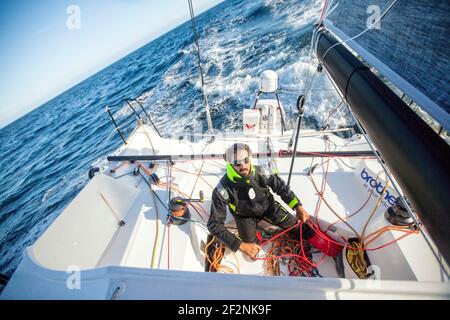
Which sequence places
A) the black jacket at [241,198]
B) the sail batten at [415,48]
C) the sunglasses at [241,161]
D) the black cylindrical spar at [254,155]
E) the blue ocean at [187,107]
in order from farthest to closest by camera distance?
the blue ocean at [187,107] → the black cylindrical spar at [254,155] → the black jacket at [241,198] → the sunglasses at [241,161] → the sail batten at [415,48]

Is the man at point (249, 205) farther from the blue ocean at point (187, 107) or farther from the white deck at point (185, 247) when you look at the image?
the blue ocean at point (187, 107)

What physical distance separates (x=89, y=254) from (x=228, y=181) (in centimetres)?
158

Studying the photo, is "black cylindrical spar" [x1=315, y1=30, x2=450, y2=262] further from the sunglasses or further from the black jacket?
the black jacket

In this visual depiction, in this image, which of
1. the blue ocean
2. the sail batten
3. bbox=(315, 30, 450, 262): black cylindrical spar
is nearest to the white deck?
bbox=(315, 30, 450, 262): black cylindrical spar

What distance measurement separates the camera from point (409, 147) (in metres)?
0.72

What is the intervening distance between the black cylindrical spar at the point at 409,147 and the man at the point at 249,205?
3.49ft

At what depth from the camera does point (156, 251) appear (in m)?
1.92

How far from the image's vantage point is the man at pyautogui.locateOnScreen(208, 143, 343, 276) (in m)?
1.98

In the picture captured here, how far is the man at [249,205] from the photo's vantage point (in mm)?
1980

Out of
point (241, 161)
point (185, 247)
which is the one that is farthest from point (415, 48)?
point (185, 247)

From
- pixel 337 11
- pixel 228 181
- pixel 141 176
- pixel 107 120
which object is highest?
pixel 107 120

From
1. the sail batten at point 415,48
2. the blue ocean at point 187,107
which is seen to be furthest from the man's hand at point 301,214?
the blue ocean at point 187,107
